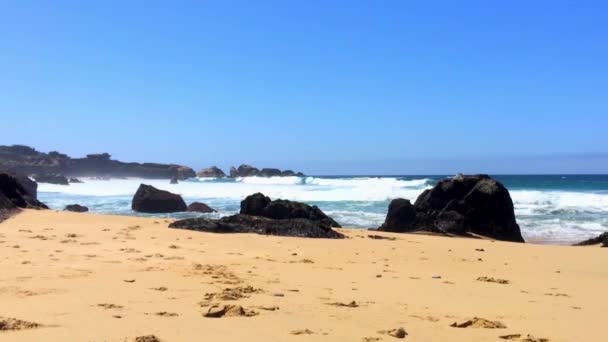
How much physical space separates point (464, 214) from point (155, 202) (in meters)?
13.4

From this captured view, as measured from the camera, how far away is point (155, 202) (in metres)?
24.5

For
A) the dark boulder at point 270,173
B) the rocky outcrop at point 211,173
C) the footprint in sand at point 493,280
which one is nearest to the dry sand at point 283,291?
the footprint in sand at point 493,280

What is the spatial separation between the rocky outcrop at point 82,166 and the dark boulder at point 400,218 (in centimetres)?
9436

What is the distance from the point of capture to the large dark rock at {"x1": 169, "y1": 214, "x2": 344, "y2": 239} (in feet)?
40.4

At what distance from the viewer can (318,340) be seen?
394 cm

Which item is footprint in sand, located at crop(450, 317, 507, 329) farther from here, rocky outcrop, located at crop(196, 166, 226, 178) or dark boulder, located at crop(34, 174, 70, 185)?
rocky outcrop, located at crop(196, 166, 226, 178)

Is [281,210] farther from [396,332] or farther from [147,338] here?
[147,338]

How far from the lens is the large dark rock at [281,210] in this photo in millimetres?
16109

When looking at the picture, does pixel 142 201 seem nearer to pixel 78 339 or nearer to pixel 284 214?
pixel 284 214

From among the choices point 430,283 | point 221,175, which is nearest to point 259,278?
point 430,283

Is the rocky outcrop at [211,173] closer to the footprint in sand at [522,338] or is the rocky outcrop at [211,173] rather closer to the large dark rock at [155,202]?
the large dark rock at [155,202]

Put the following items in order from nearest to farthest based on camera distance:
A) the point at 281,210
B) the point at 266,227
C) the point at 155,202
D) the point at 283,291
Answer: the point at 283,291 → the point at 266,227 → the point at 281,210 → the point at 155,202

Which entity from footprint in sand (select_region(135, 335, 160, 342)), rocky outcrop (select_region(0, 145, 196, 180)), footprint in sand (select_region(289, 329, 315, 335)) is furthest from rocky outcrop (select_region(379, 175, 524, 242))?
rocky outcrop (select_region(0, 145, 196, 180))

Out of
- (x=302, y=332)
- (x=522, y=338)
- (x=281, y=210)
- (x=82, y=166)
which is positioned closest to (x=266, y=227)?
(x=281, y=210)
